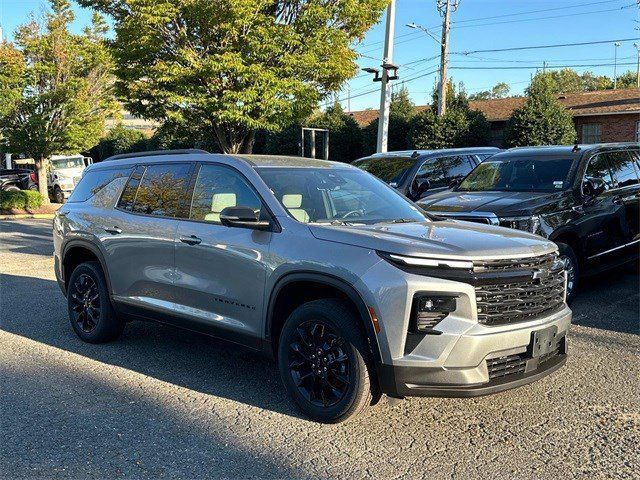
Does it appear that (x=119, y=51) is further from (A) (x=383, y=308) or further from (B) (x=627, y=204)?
(A) (x=383, y=308)

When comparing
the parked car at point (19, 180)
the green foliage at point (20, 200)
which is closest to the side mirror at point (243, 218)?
the green foliage at point (20, 200)

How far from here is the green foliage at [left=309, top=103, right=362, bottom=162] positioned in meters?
30.0

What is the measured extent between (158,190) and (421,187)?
5688 millimetres

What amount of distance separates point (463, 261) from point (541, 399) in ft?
4.94

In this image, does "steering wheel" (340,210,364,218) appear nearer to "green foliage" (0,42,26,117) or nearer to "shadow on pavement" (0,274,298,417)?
"shadow on pavement" (0,274,298,417)

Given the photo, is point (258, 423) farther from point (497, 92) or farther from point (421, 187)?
point (497, 92)

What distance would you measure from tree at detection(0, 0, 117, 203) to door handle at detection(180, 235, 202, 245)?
1928 cm

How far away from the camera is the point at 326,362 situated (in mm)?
3977

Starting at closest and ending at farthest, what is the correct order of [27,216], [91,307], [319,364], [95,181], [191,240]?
[319,364], [191,240], [91,307], [95,181], [27,216]

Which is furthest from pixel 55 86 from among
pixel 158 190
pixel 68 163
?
pixel 158 190

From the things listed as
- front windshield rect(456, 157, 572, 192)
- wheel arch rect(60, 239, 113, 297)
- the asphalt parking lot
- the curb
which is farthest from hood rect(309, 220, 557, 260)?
the curb

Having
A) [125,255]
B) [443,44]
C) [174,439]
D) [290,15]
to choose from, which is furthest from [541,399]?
[443,44]

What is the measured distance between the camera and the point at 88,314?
6023 mm

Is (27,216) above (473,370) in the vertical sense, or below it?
below
